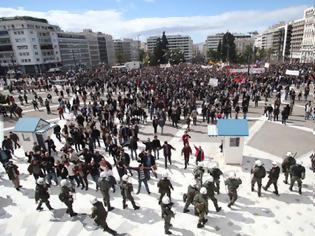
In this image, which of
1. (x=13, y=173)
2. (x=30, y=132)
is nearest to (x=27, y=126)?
(x=30, y=132)

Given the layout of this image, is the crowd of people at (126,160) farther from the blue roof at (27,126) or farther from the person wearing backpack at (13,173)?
the blue roof at (27,126)

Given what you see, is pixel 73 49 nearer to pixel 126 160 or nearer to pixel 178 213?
pixel 126 160

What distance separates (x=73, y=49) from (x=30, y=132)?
8946 centimetres

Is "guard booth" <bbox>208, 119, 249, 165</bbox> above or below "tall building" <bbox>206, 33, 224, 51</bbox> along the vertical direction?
below

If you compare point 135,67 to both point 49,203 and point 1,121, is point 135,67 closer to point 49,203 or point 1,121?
point 1,121

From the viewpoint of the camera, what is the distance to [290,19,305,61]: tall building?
105312 mm

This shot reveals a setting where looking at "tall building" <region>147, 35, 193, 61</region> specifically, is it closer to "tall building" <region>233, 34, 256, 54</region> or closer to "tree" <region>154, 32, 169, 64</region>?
"tall building" <region>233, 34, 256, 54</region>

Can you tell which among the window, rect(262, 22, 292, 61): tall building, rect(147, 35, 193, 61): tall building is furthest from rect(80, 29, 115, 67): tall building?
the window

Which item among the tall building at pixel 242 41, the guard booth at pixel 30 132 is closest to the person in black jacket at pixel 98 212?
the guard booth at pixel 30 132

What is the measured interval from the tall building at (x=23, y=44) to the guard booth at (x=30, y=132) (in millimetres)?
65518

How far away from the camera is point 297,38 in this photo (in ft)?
361

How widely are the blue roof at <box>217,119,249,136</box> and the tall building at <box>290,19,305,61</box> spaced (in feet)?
358

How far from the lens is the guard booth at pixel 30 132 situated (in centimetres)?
1268

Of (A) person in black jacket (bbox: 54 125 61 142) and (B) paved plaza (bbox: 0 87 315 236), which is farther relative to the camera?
(A) person in black jacket (bbox: 54 125 61 142)
